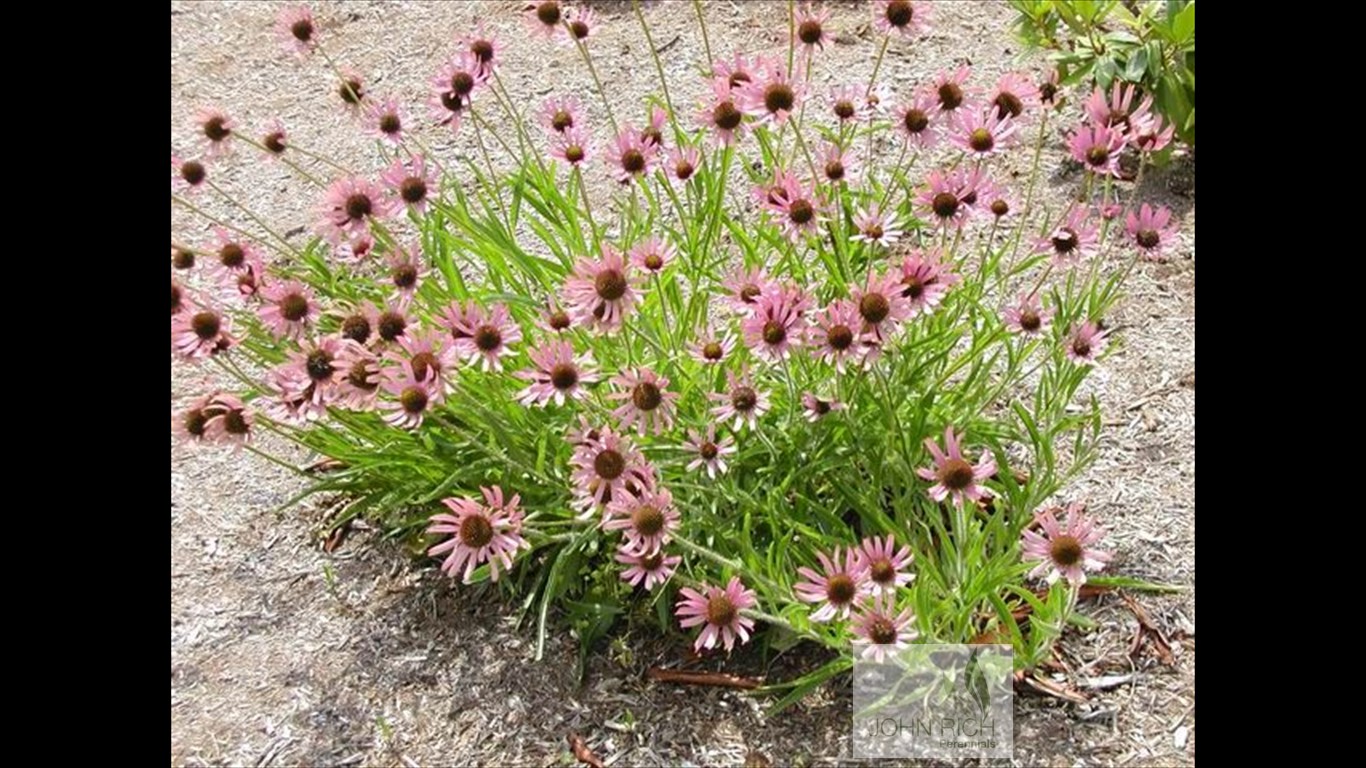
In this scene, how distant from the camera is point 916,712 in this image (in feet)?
7.29

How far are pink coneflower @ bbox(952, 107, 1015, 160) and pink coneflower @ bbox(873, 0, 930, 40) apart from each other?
0.22m

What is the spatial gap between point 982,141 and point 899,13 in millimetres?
320

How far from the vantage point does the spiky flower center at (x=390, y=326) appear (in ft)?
7.03

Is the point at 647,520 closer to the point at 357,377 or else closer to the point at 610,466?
the point at 610,466

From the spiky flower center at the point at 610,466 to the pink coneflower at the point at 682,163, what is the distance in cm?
68

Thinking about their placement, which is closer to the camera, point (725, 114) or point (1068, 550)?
point (1068, 550)

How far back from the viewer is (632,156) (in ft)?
8.09

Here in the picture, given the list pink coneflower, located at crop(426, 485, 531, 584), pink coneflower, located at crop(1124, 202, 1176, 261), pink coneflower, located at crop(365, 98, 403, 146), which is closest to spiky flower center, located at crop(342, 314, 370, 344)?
pink coneflower, located at crop(426, 485, 531, 584)

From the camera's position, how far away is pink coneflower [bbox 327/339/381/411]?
2057 millimetres

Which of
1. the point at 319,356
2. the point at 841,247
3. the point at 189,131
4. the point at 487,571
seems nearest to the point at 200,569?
the point at 487,571

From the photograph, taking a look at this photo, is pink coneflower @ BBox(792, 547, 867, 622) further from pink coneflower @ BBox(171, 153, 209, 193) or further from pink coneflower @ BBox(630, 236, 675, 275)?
pink coneflower @ BBox(171, 153, 209, 193)

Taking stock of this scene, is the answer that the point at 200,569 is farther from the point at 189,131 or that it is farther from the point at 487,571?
the point at 189,131

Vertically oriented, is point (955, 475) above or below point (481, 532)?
above

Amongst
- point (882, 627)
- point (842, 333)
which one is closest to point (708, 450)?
point (842, 333)
